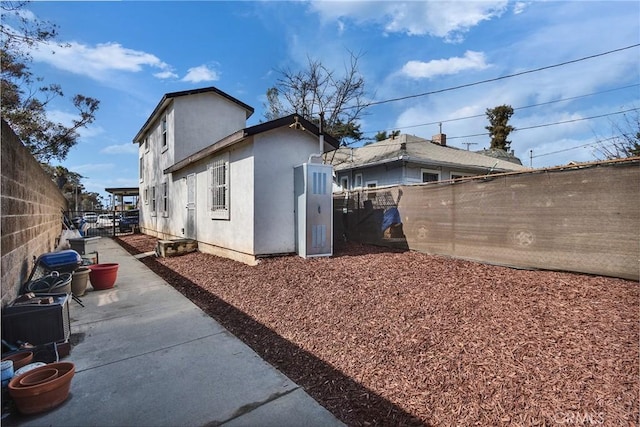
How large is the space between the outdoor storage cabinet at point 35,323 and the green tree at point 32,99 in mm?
8387

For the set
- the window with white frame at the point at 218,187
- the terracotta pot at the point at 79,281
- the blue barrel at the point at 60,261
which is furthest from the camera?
the window with white frame at the point at 218,187

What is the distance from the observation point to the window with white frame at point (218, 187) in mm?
8078

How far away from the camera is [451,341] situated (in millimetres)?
3215

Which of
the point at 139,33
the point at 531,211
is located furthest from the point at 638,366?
the point at 139,33

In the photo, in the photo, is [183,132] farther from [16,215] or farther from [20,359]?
[20,359]

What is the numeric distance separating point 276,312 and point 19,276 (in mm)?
3305

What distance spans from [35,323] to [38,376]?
0.86 metres

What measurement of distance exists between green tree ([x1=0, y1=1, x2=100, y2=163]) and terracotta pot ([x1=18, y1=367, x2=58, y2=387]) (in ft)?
30.3

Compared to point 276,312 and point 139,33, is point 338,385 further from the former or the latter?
point 139,33

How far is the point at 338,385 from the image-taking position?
2.77 metres

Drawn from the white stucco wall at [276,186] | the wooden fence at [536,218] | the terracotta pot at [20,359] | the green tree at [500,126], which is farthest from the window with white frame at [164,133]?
the green tree at [500,126]

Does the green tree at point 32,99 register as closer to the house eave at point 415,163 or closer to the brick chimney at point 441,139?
the house eave at point 415,163

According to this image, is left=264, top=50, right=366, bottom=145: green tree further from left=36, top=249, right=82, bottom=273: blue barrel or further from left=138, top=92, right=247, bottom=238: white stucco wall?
left=36, top=249, right=82, bottom=273: blue barrel

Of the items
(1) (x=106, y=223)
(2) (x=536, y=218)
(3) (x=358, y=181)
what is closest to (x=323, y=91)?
(3) (x=358, y=181)
